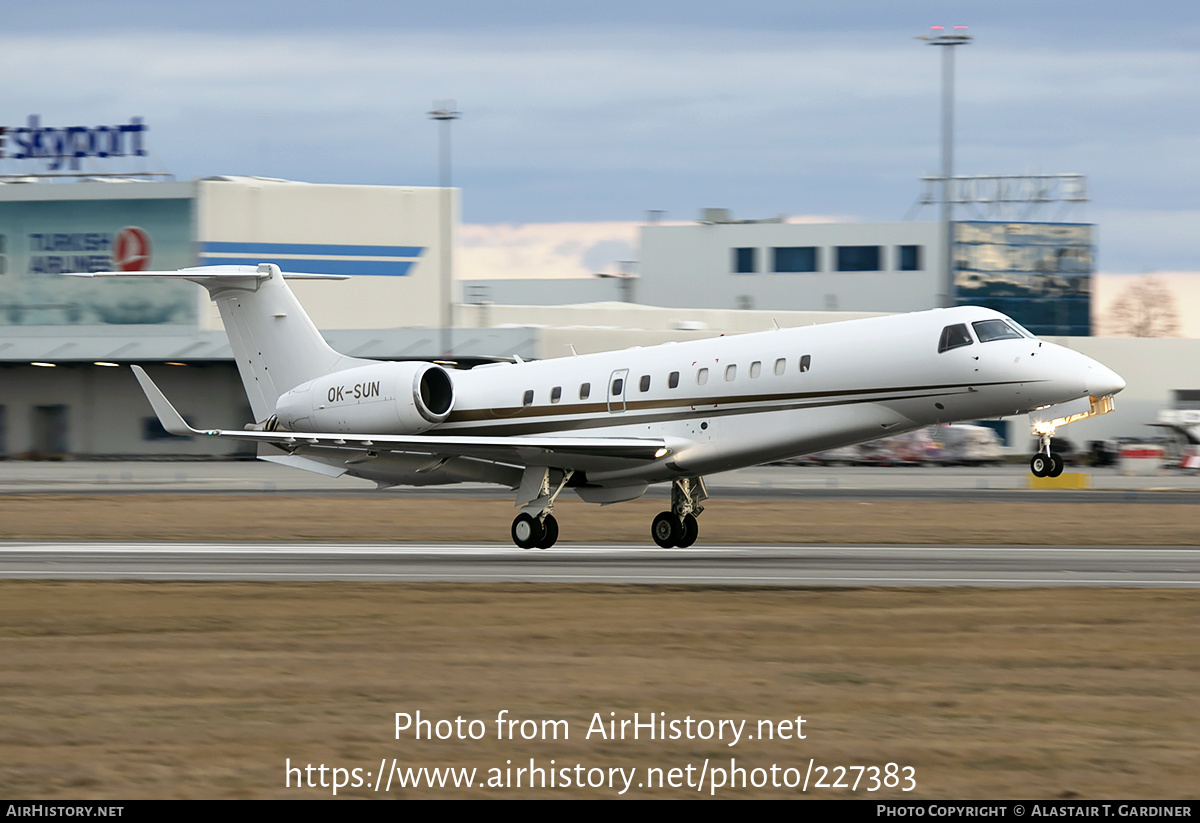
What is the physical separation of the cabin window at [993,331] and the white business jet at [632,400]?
37 millimetres

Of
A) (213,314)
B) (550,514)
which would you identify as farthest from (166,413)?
(213,314)

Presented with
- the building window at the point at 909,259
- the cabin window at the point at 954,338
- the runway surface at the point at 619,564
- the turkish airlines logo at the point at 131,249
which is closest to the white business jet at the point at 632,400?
the cabin window at the point at 954,338

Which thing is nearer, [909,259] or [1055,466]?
[1055,466]

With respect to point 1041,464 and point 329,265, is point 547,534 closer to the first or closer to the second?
point 1041,464

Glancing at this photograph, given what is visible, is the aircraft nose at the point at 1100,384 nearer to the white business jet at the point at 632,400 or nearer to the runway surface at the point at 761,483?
the white business jet at the point at 632,400

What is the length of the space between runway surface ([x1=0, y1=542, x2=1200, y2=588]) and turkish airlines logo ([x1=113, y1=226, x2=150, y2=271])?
44052 millimetres

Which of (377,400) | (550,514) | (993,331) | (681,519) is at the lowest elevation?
(681,519)

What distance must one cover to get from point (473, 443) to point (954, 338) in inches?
342

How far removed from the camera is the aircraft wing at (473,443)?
2461 cm

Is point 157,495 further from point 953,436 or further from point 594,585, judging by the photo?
point 953,436

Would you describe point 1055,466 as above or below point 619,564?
above

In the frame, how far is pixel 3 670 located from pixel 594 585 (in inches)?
340

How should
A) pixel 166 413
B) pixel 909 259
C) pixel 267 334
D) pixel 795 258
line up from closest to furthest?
pixel 166 413 → pixel 267 334 → pixel 909 259 → pixel 795 258

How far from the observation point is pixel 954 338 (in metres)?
22.6
